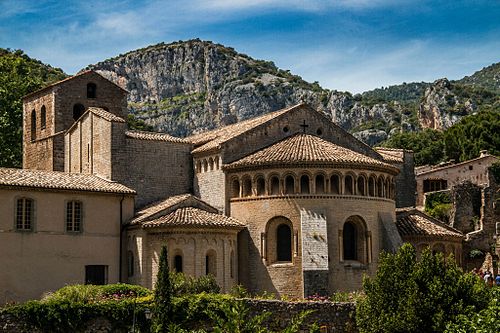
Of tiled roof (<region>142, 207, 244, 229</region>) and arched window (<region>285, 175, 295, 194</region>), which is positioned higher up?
arched window (<region>285, 175, 295, 194</region>)

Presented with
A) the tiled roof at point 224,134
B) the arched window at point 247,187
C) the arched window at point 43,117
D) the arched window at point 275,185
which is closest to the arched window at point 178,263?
the arched window at point 247,187

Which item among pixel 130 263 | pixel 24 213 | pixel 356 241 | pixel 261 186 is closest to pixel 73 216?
pixel 24 213

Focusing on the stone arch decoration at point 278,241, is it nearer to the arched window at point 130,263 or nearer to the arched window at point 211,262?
the arched window at point 211,262

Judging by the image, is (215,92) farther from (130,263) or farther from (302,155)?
(130,263)

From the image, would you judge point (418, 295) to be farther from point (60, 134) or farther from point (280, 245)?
point (60, 134)

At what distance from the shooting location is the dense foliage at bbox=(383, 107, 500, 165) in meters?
95.9

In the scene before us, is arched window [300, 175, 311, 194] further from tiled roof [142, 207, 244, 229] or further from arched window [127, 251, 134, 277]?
arched window [127, 251, 134, 277]

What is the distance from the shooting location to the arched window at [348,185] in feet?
154

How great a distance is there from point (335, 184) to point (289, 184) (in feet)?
9.13

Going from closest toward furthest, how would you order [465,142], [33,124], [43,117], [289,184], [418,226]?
[289,184] < [418,226] < [43,117] < [33,124] < [465,142]

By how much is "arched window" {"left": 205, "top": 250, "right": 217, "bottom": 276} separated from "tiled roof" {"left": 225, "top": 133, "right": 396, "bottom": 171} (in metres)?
5.87

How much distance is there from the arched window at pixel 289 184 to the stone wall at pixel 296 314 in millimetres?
10989

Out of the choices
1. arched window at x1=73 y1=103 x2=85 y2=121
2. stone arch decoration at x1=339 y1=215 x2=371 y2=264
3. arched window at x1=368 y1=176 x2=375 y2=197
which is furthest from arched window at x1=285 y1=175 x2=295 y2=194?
arched window at x1=73 y1=103 x2=85 y2=121

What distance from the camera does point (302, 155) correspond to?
1827 inches
